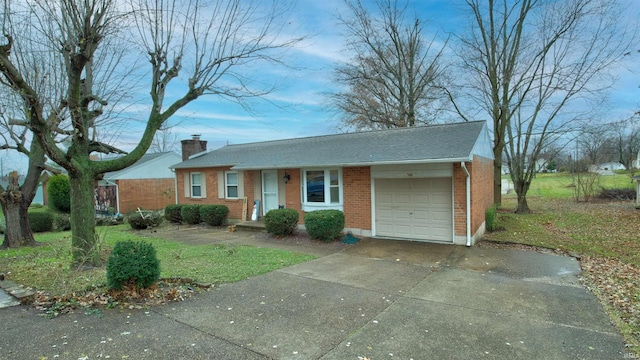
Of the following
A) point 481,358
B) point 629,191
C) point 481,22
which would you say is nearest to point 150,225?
point 481,358

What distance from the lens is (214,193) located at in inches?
628

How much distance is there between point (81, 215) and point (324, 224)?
19.9ft

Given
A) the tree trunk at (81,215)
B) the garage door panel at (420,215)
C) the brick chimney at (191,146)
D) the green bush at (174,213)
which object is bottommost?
the green bush at (174,213)

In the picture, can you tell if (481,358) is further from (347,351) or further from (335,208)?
(335,208)

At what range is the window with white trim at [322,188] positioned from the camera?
11586mm

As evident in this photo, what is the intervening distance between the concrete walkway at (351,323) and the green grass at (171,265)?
0.79 metres

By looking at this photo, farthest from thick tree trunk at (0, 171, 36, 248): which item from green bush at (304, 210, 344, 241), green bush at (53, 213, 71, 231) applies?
green bush at (304, 210, 344, 241)

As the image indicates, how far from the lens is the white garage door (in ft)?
32.5

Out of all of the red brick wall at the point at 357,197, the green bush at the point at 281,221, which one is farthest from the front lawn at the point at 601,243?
the green bush at the point at 281,221

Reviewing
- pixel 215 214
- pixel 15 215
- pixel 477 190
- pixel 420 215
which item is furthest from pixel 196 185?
pixel 477 190

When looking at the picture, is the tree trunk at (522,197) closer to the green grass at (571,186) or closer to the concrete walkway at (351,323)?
the green grass at (571,186)

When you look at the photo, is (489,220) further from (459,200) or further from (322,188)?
(322,188)

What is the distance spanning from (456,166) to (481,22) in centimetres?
1145

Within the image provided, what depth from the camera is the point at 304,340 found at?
398cm
